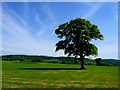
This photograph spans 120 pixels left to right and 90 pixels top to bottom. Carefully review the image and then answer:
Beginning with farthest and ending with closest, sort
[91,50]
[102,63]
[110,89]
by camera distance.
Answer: [102,63]
[91,50]
[110,89]

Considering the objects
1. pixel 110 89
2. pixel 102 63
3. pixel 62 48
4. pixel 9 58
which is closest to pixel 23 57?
pixel 9 58

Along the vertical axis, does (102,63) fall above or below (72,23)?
below

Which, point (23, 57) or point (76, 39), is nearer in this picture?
point (76, 39)

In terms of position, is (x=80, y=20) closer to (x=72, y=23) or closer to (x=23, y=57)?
(x=72, y=23)

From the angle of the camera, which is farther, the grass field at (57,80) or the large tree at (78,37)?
the large tree at (78,37)

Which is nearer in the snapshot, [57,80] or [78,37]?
[57,80]

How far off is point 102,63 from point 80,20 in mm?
51016

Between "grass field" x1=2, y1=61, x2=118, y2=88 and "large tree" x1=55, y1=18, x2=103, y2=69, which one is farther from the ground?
"large tree" x1=55, y1=18, x2=103, y2=69

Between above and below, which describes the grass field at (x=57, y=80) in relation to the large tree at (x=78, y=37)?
below

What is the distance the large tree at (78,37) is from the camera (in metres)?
80.4

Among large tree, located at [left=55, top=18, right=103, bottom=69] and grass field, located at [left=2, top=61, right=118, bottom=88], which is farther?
large tree, located at [left=55, top=18, right=103, bottom=69]

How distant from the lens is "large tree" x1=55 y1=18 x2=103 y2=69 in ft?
264

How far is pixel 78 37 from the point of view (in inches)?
3196

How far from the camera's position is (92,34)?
8300 centimetres
